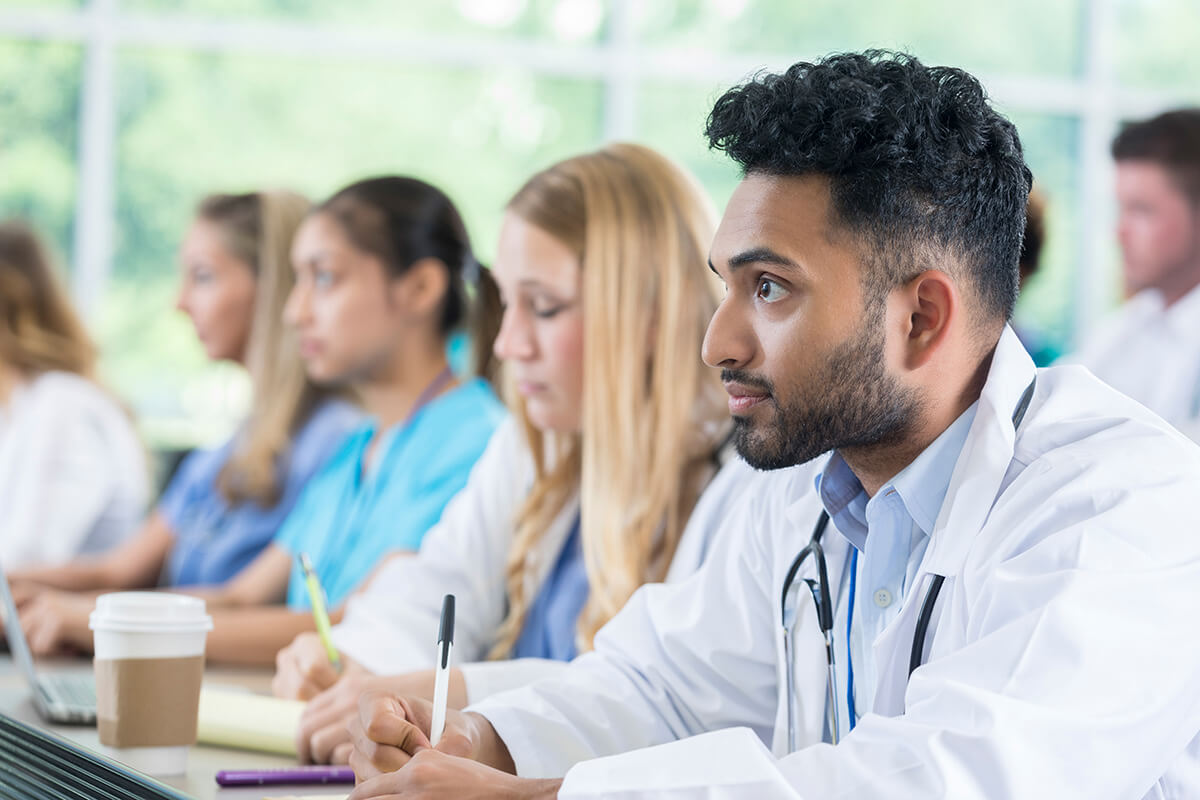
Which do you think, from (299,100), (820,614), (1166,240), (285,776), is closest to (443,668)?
(285,776)

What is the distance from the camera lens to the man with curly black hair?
35.3 inches

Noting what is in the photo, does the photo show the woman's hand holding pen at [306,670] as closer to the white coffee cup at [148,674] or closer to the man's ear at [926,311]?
the white coffee cup at [148,674]

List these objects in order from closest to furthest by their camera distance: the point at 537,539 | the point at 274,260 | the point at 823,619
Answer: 1. the point at 823,619
2. the point at 537,539
3. the point at 274,260

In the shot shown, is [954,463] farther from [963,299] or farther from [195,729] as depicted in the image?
[195,729]

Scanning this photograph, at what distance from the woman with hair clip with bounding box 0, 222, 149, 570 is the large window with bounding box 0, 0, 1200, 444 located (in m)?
1.50

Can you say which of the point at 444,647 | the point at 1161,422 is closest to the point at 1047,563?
the point at 1161,422

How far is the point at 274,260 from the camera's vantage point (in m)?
3.01

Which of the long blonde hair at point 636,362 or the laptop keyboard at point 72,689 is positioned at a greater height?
the long blonde hair at point 636,362

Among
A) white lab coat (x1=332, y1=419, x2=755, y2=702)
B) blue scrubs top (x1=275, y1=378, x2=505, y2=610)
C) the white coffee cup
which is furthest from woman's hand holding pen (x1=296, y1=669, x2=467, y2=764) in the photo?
blue scrubs top (x1=275, y1=378, x2=505, y2=610)

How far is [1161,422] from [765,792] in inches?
18.6

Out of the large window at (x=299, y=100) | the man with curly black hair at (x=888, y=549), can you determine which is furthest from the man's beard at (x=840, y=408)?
the large window at (x=299, y=100)

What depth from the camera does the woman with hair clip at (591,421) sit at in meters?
1.77

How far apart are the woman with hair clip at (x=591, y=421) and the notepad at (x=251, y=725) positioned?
183 mm

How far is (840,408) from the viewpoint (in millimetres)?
1139
